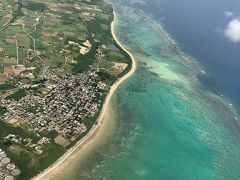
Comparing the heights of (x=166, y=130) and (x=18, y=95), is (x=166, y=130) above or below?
below

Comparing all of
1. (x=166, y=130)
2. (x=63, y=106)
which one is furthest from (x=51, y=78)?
(x=166, y=130)

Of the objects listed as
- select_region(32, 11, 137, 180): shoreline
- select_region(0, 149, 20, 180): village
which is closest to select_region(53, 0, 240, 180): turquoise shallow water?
select_region(32, 11, 137, 180): shoreline

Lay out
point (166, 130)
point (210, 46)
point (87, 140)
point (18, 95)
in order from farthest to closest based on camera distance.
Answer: point (210, 46) < point (166, 130) < point (18, 95) < point (87, 140)

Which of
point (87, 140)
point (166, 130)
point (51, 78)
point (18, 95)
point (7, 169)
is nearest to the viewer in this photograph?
point (7, 169)

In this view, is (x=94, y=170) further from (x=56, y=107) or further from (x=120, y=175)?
(x=56, y=107)

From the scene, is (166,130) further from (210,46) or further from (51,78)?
(210,46)

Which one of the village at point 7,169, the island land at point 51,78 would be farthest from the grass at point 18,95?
the village at point 7,169

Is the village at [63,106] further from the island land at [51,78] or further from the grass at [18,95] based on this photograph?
the grass at [18,95]

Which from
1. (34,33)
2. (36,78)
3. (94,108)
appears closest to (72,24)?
(34,33)
